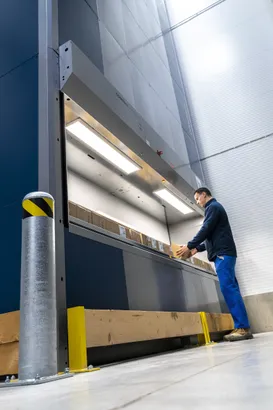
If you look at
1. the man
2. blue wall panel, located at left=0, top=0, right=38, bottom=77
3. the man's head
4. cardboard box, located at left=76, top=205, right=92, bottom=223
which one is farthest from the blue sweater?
blue wall panel, located at left=0, top=0, right=38, bottom=77

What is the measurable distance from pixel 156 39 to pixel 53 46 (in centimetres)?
400

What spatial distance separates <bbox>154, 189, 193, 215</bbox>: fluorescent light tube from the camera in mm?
4658

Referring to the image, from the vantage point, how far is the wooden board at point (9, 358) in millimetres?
1670

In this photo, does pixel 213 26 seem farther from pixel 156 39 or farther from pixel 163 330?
pixel 163 330

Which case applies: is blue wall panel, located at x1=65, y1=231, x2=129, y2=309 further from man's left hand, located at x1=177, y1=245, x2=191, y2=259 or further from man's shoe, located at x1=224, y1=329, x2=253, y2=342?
man's shoe, located at x1=224, y1=329, x2=253, y2=342

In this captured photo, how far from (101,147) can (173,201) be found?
1963mm

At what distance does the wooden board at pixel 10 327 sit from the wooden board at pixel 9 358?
0.10 feet

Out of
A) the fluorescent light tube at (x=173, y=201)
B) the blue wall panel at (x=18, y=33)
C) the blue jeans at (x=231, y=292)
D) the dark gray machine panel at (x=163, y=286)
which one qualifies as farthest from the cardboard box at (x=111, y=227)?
the fluorescent light tube at (x=173, y=201)

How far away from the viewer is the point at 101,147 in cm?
335

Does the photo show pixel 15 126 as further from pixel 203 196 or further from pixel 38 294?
pixel 203 196

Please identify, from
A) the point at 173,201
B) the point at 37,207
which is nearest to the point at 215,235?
the point at 173,201

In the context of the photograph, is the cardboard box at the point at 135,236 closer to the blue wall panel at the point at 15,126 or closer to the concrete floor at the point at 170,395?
the blue wall panel at the point at 15,126

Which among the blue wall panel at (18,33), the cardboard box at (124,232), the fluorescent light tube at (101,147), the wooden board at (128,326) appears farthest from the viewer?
the fluorescent light tube at (101,147)

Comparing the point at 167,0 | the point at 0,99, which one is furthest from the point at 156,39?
the point at 0,99
